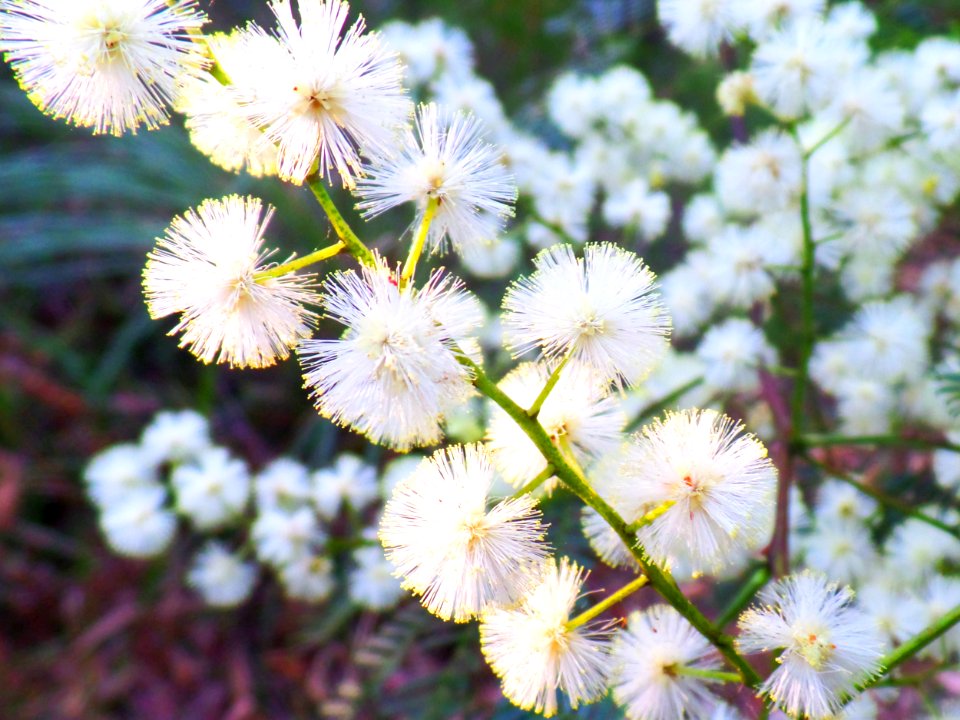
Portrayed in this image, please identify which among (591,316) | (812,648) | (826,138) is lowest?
(812,648)

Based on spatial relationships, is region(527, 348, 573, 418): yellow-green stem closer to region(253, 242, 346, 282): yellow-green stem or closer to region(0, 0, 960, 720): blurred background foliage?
region(253, 242, 346, 282): yellow-green stem

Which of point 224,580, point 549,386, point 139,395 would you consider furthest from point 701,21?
point 139,395

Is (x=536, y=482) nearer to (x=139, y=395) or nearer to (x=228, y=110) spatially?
(x=228, y=110)

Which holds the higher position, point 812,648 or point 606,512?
point 606,512

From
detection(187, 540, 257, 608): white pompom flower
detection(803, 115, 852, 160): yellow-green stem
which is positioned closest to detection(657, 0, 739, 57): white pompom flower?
detection(803, 115, 852, 160): yellow-green stem

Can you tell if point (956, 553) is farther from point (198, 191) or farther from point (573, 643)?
point (198, 191)

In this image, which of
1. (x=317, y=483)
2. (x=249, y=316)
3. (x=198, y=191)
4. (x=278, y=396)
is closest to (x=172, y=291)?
(x=249, y=316)

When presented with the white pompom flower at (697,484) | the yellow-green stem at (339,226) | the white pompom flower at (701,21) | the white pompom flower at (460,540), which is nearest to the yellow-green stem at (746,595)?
the white pompom flower at (697,484)
